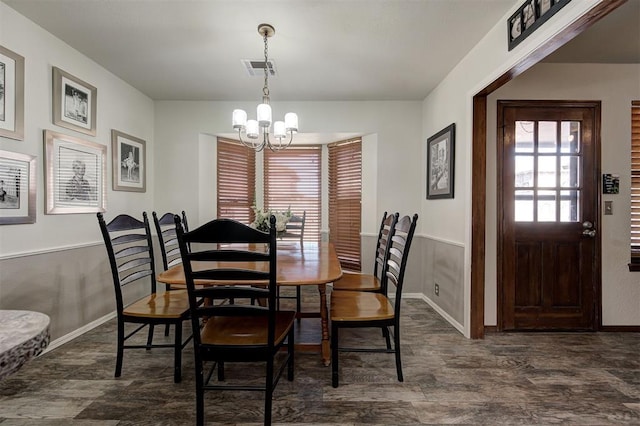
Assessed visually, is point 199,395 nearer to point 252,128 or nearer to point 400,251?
point 400,251

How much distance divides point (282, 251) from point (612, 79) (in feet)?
11.3

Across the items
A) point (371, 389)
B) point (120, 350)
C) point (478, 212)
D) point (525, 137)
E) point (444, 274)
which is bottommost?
point (371, 389)

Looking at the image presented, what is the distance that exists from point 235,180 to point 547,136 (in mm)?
3684

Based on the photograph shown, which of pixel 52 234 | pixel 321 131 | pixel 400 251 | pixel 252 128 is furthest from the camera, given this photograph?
pixel 321 131

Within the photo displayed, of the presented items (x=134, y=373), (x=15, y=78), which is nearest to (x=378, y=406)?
(x=134, y=373)

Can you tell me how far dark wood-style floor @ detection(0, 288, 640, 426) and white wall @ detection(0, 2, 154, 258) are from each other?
35.5 inches

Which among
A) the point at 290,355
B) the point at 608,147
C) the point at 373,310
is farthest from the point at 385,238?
the point at 608,147

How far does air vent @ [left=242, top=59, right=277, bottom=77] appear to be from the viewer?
2.86 meters

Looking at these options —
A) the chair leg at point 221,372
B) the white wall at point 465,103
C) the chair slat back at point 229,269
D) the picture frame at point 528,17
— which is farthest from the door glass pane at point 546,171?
the chair leg at point 221,372

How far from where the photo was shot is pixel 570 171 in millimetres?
2844

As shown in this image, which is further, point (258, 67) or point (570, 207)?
point (258, 67)

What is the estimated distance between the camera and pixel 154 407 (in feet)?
5.71

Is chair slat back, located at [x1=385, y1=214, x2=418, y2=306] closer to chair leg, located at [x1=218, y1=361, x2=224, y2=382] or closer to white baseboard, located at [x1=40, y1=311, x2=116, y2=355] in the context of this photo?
chair leg, located at [x1=218, y1=361, x2=224, y2=382]

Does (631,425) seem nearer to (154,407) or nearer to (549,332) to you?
(549,332)
